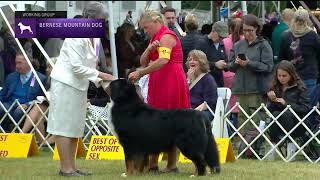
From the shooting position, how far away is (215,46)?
10.6 metres

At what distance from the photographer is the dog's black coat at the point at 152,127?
7.14 metres

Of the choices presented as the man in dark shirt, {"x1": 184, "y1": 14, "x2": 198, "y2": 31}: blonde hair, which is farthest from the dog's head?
{"x1": 184, "y1": 14, "x2": 198, "y2": 31}: blonde hair

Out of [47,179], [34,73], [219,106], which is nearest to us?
[47,179]

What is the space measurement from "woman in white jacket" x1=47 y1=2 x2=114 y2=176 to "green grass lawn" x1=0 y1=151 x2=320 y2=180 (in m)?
0.44

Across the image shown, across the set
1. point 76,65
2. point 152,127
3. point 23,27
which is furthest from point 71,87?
point 23,27

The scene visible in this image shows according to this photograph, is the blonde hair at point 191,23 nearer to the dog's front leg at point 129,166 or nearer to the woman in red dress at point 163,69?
the woman in red dress at point 163,69

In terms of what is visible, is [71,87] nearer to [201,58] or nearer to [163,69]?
A: [163,69]

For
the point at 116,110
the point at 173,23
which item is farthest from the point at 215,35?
the point at 116,110

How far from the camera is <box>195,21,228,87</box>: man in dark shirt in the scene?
409 inches

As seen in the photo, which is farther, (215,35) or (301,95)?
(215,35)

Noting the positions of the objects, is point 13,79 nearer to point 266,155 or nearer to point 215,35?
point 215,35

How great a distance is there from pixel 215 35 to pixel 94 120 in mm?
2081

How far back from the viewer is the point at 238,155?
30.7ft

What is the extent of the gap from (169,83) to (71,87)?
1.00 meters
